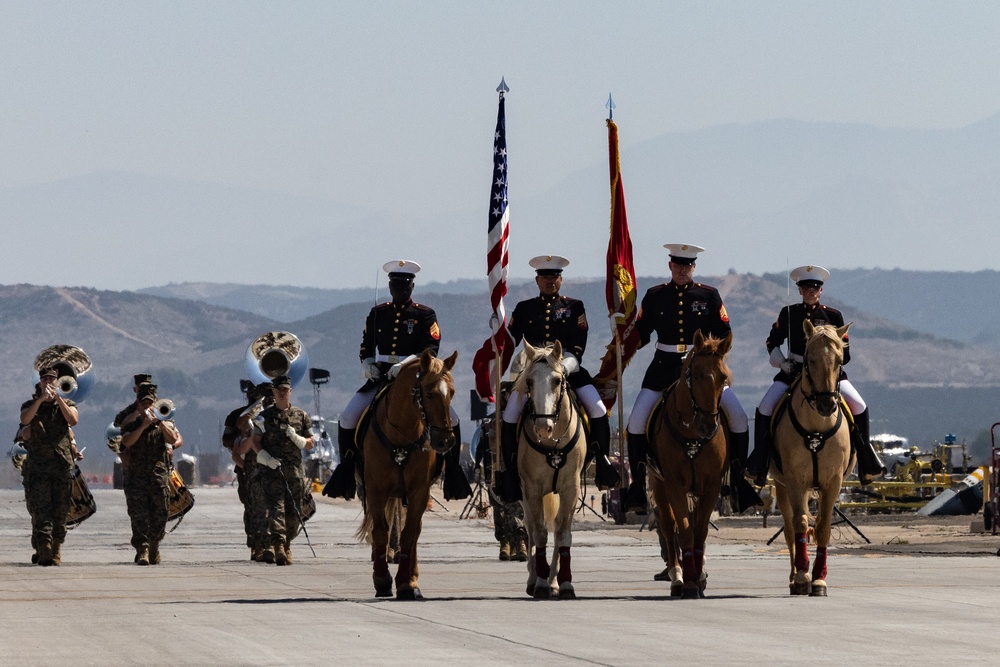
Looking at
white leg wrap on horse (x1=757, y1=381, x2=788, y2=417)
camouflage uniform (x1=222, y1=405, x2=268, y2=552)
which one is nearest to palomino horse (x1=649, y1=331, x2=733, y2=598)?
white leg wrap on horse (x1=757, y1=381, x2=788, y2=417)

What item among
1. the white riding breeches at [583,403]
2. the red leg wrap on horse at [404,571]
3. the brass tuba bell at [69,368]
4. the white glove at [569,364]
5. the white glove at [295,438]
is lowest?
the red leg wrap on horse at [404,571]

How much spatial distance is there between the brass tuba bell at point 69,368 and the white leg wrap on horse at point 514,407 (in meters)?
11.0

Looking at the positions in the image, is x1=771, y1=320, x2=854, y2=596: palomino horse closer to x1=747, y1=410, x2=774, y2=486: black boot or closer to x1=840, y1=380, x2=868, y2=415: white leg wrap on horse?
x1=747, y1=410, x2=774, y2=486: black boot

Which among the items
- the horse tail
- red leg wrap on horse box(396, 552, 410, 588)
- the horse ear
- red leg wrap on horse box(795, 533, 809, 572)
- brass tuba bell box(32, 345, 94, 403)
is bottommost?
red leg wrap on horse box(396, 552, 410, 588)

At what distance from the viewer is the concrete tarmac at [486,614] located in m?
13.1

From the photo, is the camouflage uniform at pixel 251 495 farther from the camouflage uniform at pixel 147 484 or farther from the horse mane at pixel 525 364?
the horse mane at pixel 525 364

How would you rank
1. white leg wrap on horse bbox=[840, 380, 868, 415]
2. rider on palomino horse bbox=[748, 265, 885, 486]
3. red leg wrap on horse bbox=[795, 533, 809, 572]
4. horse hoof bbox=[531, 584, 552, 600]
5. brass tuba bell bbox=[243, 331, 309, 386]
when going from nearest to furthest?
horse hoof bbox=[531, 584, 552, 600]
red leg wrap on horse bbox=[795, 533, 809, 572]
rider on palomino horse bbox=[748, 265, 885, 486]
white leg wrap on horse bbox=[840, 380, 868, 415]
brass tuba bell bbox=[243, 331, 309, 386]

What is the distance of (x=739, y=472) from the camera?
61.7 feet

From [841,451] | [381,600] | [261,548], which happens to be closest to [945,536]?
[261,548]

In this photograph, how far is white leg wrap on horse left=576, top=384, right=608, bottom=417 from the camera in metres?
19.0

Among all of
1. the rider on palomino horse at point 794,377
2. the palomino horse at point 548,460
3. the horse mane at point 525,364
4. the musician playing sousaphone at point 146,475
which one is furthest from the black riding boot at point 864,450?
the musician playing sousaphone at point 146,475

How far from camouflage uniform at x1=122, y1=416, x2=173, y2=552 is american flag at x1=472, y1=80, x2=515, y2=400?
5.47 meters

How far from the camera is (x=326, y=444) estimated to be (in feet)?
269

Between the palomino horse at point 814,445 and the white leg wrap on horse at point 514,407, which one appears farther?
the white leg wrap on horse at point 514,407
